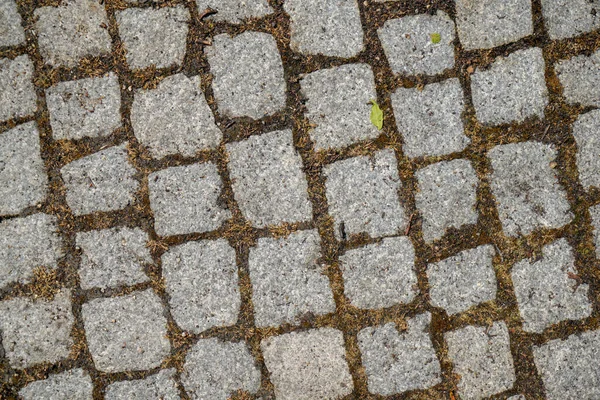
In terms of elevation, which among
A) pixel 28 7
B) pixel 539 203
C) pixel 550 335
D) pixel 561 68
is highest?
pixel 28 7

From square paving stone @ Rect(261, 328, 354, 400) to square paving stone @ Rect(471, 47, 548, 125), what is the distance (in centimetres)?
144

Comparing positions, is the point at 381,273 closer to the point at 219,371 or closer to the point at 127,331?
the point at 219,371

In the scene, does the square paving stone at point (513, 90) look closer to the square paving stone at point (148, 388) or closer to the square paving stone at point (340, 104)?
the square paving stone at point (340, 104)

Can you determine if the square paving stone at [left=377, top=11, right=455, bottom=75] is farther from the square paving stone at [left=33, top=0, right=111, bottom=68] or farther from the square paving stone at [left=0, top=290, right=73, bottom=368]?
the square paving stone at [left=0, top=290, right=73, bottom=368]

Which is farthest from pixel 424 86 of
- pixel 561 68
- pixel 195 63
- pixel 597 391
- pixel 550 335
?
pixel 597 391

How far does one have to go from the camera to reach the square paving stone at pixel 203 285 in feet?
8.41

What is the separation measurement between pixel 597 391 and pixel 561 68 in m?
1.73

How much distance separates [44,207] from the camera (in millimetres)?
2609

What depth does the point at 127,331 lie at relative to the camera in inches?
102

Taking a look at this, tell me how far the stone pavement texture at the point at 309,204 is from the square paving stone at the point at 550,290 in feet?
0.04

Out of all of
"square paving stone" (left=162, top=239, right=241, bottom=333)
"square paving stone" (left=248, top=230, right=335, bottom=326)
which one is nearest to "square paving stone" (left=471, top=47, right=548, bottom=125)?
"square paving stone" (left=248, top=230, right=335, bottom=326)

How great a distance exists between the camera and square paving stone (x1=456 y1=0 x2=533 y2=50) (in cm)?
257

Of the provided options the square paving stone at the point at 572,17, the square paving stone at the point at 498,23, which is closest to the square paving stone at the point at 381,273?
the square paving stone at the point at 498,23

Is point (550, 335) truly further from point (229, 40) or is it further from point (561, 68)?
point (229, 40)
